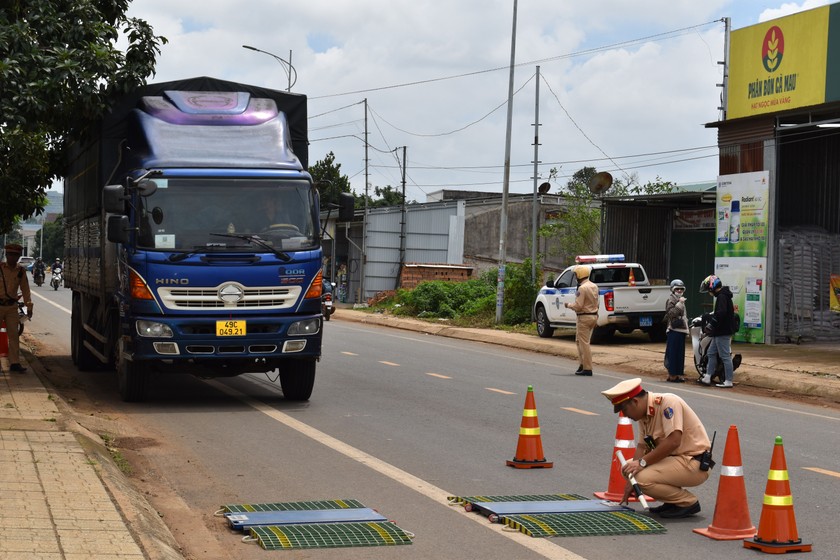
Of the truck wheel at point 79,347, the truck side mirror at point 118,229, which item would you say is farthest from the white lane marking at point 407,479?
the truck wheel at point 79,347

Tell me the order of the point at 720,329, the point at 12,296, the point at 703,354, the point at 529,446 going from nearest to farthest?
1. the point at 529,446
2. the point at 12,296
3. the point at 720,329
4. the point at 703,354

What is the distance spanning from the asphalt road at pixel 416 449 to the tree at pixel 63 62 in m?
3.70

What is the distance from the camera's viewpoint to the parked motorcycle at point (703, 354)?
18.5 metres

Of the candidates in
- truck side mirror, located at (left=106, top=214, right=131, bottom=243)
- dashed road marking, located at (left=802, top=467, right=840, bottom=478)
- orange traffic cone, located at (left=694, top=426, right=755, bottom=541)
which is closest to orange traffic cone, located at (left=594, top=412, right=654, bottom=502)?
orange traffic cone, located at (left=694, top=426, right=755, bottom=541)

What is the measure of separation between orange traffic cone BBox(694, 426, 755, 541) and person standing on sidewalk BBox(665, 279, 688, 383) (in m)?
11.8

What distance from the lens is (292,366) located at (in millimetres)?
13977

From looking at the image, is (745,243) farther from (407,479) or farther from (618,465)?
(618,465)

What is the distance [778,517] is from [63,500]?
15.0ft

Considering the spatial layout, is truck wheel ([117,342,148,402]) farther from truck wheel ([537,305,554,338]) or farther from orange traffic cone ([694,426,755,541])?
truck wheel ([537,305,554,338])

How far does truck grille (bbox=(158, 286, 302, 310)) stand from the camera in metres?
12.6

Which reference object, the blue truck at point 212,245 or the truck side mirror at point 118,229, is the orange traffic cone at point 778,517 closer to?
the blue truck at point 212,245

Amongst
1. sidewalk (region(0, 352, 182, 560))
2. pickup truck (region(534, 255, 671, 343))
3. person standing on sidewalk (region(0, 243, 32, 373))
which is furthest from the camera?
pickup truck (region(534, 255, 671, 343))

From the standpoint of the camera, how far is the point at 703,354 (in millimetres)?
18719

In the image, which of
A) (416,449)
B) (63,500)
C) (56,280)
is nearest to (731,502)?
(416,449)
